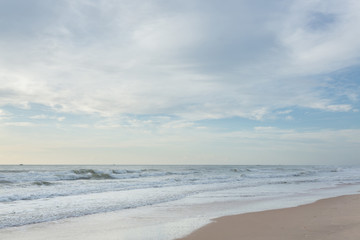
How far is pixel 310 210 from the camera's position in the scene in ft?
32.7

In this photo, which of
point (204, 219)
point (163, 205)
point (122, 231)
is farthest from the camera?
point (163, 205)

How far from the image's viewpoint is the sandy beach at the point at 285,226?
6281mm

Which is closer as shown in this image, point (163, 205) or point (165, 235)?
point (165, 235)

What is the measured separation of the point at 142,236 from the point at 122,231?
77 cm

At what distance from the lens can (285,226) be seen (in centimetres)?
726

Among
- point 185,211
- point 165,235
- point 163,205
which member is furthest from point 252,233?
point 163,205

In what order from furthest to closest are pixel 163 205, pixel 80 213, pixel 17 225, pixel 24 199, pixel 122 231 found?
pixel 24 199 < pixel 163 205 < pixel 80 213 < pixel 17 225 < pixel 122 231

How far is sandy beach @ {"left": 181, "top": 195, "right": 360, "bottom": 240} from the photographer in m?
6.28

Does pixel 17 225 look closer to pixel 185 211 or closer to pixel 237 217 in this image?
pixel 185 211

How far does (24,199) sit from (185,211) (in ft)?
24.6

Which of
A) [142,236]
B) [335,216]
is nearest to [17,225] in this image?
[142,236]

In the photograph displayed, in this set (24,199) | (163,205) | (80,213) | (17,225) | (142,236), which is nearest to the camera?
(142,236)

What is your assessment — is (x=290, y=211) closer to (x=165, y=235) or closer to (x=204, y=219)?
(x=204, y=219)

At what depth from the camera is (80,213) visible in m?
9.48
